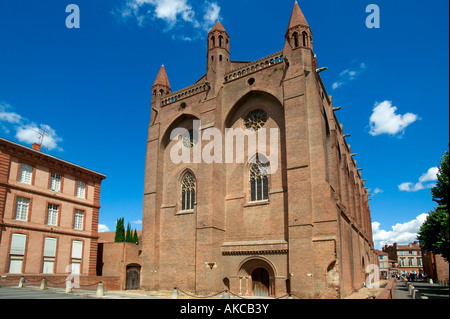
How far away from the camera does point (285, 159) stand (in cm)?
2111

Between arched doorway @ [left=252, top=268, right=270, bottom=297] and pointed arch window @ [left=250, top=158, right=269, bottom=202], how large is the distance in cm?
426

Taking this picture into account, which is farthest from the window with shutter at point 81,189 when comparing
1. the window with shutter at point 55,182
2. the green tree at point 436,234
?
the green tree at point 436,234

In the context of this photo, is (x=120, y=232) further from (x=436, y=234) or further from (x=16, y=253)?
(x=436, y=234)

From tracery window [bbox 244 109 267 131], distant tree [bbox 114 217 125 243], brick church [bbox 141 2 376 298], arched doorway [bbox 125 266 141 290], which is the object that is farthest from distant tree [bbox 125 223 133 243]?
tracery window [bbox 244 109 267 131]

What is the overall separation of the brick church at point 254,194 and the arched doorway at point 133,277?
1.46 meters

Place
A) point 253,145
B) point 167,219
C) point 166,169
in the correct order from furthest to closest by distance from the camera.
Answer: point 166,169 → point 167,219 → point 253,145

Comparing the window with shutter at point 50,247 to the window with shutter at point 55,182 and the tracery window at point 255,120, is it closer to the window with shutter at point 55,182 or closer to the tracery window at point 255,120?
the window with shutter at point 55,182

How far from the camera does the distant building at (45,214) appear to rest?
2119 cm

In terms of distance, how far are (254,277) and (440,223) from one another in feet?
48.3

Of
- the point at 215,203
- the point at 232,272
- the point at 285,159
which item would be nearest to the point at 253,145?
the point at 285,159

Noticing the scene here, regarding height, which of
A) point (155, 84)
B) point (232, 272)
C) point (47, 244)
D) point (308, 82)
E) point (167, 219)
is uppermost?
point (155, 84)

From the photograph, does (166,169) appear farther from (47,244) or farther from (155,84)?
(47,244)
